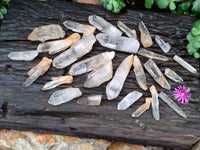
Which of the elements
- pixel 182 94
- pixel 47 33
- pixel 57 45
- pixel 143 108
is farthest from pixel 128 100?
pixel 47 33

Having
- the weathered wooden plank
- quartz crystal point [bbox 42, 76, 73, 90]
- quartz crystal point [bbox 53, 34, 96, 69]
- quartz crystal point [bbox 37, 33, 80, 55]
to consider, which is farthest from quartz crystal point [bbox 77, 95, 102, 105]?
quartz crystal point [bbox 37, 33, 80, 55]

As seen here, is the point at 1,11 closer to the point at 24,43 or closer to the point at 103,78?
the point at 24,43

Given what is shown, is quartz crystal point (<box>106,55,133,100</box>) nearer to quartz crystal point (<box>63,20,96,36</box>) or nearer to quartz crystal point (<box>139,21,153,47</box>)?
quartz crystal point (<box>139,21,153,47</box>)

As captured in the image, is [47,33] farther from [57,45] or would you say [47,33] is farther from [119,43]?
[119,43]

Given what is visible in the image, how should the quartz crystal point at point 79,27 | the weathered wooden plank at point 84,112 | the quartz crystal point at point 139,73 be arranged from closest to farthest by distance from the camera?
the weathered wooden plank at point 84,112 < the quartz crystal point at point 139,73 < the quartz crystal point at point 79,27

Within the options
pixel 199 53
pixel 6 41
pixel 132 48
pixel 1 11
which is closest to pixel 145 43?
pixel 132 48

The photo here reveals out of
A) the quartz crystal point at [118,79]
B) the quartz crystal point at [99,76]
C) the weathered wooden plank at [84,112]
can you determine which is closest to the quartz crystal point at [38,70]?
the weathered wooden plank at [84,112]

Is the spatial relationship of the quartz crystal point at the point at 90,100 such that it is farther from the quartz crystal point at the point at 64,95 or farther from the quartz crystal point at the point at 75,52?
the quartz crystal point at the point at 75,52

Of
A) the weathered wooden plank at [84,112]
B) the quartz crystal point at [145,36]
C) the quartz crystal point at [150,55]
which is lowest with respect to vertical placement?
the weathered wooden plank at [84,112]
